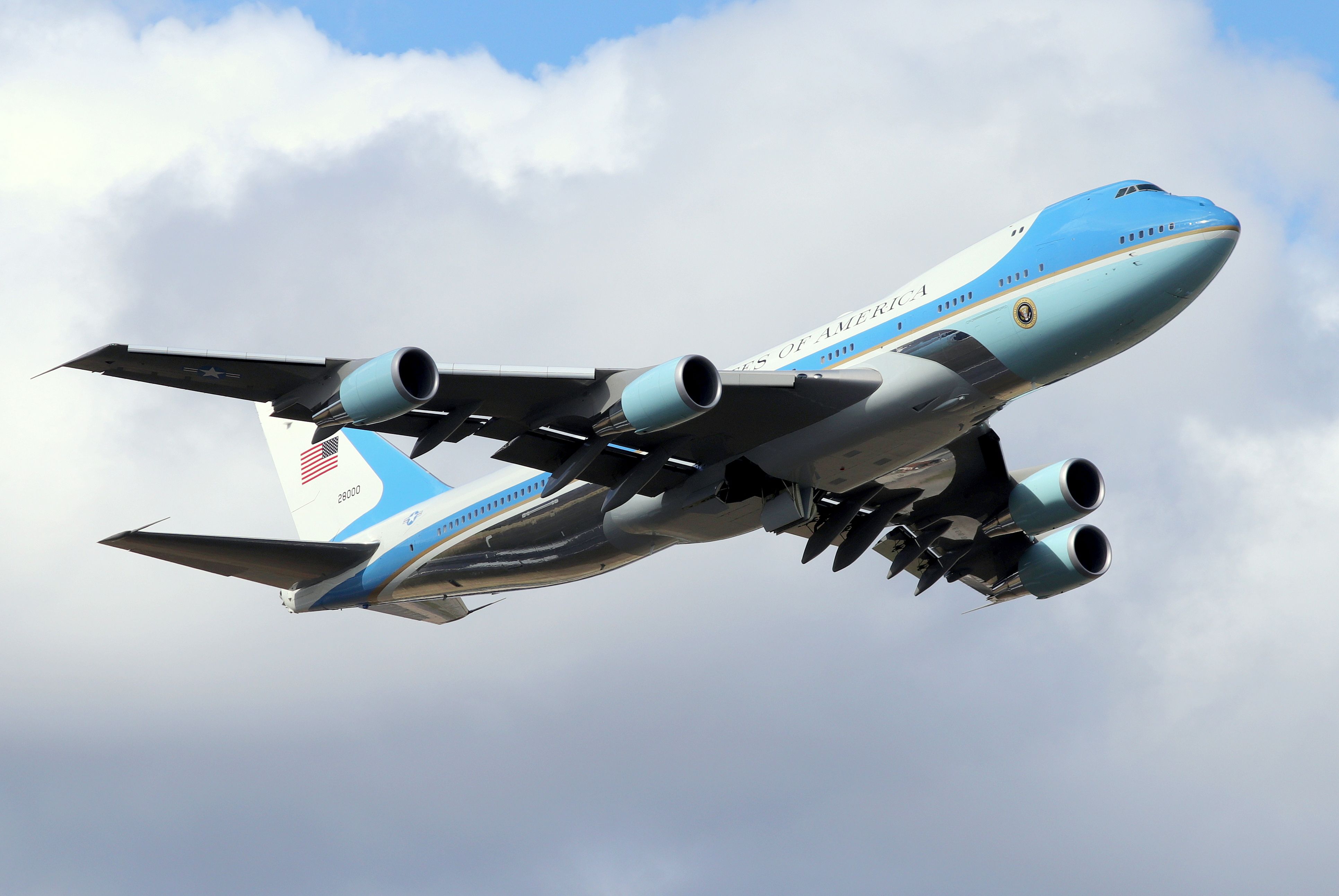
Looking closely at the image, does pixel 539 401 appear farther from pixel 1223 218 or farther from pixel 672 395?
pixel 1223 218

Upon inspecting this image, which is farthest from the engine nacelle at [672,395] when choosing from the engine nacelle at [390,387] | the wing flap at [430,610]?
the wing flap at [430,610]

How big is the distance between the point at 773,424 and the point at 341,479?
17.7m

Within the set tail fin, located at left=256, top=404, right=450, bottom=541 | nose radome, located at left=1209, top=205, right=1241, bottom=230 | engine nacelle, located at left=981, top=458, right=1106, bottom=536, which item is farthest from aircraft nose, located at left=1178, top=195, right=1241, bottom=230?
tail fin, located at left=256, top=404, right=450, bottom=541

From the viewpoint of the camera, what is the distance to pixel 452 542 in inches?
1396

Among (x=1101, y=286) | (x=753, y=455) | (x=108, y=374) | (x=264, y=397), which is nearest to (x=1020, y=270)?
(x=1101, y=286)

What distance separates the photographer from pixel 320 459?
4394cm

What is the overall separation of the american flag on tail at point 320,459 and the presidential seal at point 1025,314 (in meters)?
22.3

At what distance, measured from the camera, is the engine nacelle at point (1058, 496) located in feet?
112

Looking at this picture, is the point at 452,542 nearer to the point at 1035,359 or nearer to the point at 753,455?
the point at 753,455

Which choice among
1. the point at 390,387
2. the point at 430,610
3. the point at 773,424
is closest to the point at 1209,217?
the point at 773,424

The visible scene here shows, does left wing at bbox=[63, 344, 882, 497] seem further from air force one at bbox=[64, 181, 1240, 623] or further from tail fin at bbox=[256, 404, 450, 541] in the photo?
tail fin at bbox=[256, 404, 450, 541]

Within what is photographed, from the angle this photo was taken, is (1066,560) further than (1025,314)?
Yes

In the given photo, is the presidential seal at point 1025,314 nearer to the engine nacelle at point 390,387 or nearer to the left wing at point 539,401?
the left wing at point 539,401

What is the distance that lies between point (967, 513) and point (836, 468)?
23.5ft
